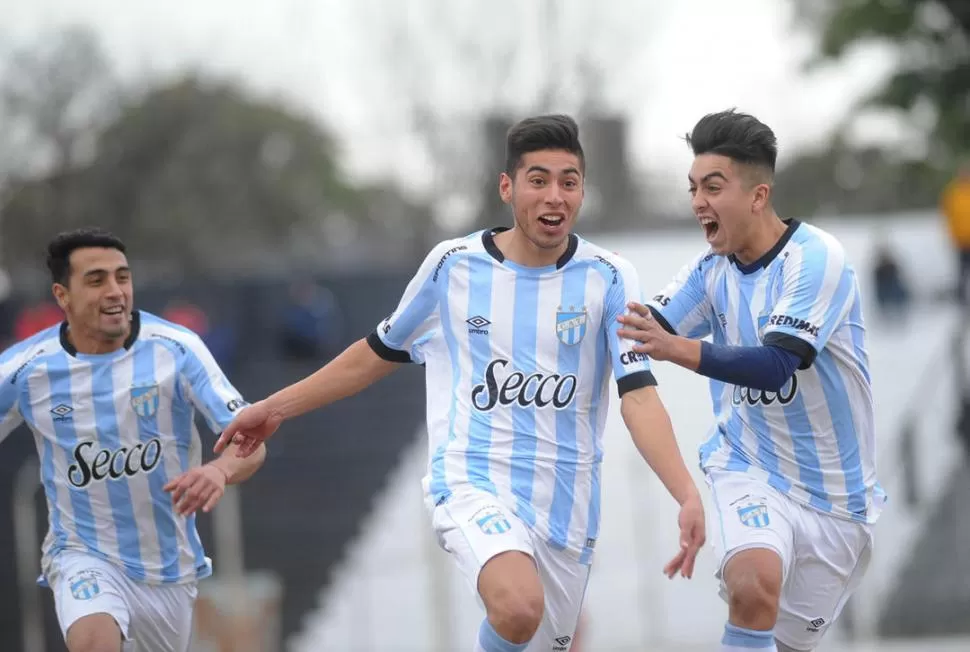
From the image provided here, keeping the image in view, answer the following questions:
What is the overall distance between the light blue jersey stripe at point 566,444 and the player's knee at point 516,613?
0.42m

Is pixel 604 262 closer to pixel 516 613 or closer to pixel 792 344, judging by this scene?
pixel 792 344

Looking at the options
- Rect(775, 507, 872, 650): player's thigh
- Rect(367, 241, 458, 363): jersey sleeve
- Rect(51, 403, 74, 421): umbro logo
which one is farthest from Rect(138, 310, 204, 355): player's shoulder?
Rect(775, 507, 872, 650): player's thigh

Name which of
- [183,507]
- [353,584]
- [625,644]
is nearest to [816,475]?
[183,507]

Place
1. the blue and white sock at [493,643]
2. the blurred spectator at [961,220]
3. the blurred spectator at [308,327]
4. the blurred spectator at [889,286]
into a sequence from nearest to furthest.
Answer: the blue and white sock at [493,643], the blurred spectator at [961,220], the blurred spectator at [889,286], the blurred spectator at [308,327]

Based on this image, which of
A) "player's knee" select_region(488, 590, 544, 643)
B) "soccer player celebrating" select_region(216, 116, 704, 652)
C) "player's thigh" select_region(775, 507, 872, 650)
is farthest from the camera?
"player's thigh" select_region(775, 507, 872, 650)

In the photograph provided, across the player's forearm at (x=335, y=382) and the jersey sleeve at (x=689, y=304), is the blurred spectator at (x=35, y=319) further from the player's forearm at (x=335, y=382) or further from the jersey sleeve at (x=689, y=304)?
the jersey sleeve at (x=689, y=304)

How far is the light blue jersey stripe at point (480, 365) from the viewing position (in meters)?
5.87

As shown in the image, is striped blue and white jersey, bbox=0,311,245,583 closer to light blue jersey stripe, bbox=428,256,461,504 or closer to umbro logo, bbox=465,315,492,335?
light blue jersey stripe, bbox=428,256,461,504

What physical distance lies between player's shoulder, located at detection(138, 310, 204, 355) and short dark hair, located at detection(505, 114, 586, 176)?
1.87 metres

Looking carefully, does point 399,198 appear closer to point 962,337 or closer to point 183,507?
point 962,337

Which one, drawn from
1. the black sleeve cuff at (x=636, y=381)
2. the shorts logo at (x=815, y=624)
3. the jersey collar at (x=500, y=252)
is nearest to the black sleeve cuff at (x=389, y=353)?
the jersey collar at (x=500, y=252)

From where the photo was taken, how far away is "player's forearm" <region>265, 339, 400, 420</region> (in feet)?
20.6

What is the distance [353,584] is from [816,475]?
13.2 metres

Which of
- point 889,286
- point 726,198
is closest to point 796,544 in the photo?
point 726,198
